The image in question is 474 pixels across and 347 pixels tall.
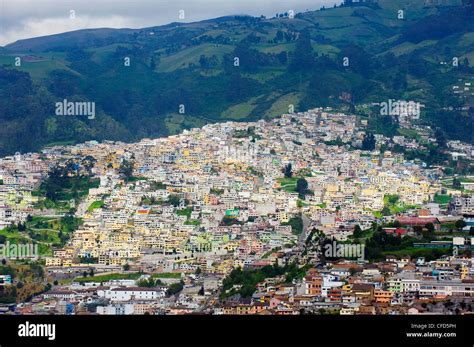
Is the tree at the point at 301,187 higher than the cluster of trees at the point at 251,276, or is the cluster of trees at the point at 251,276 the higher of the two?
the tree at the point at 301,187

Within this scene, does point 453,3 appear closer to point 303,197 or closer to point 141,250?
point 303,197

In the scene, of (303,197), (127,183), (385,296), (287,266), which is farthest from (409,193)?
(385,296)

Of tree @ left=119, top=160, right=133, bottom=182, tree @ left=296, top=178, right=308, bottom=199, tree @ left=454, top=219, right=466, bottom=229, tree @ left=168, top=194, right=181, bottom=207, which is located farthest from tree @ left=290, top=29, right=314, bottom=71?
tree @ left=454, top=219, right=466, bottom=229

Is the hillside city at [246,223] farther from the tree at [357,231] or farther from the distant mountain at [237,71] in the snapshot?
the distant mountain at [237,71]

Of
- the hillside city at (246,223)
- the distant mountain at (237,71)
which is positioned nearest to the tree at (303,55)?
the distant mountain at (237,71)

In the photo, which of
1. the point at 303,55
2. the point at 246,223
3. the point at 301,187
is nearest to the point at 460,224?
the point at 246,223
